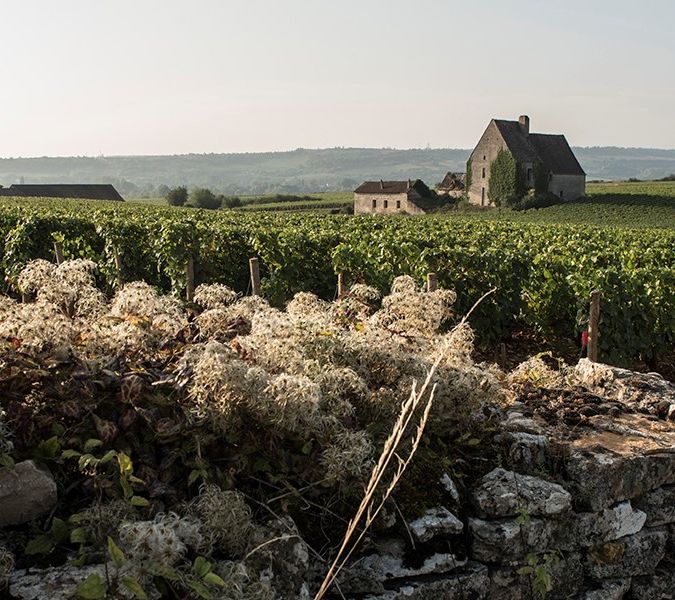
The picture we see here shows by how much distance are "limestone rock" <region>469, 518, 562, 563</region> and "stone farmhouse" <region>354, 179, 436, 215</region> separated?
79.4 meters

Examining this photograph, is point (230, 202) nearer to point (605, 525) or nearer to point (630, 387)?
point (630, 387)

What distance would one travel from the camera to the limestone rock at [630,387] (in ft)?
18.5

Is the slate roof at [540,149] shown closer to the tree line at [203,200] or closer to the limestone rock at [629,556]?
the tree line at [203,200]

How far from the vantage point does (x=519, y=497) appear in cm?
410

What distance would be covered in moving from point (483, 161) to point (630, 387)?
78912 mm

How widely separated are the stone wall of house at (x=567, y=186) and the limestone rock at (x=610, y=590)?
267 feet

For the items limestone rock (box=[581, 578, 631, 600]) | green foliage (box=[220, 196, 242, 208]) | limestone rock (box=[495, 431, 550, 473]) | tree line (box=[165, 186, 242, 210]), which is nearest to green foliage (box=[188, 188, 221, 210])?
tree line (box=[165, 186, 242, 210])

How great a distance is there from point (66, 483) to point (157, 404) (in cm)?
57

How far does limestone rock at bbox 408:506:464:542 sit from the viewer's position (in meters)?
3.84

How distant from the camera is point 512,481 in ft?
13.9

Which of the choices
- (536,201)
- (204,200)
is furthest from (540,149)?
(204,200)

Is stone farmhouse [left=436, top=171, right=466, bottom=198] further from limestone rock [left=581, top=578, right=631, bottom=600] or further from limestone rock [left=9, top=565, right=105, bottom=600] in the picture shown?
limestone rock [left=9, top=565, right=105, bottom=600]

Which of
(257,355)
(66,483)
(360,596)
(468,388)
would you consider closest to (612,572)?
(468,388)

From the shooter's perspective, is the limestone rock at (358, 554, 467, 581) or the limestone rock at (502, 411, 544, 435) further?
the limestone rock at (502, 411, 544, 435)
